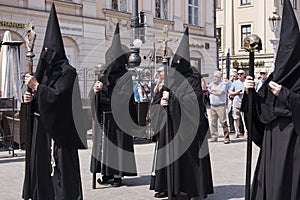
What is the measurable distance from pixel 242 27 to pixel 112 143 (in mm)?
38944

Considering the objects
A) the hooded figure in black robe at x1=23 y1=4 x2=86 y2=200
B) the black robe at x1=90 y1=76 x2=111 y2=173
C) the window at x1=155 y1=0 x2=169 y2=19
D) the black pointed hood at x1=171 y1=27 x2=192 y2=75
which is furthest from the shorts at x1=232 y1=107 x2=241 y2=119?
the window at x1=155 y1=0 x2=169 y2=19

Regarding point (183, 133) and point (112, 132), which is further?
point (112, 132)

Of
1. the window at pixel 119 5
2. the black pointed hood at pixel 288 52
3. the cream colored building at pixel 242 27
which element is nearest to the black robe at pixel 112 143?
the black pointed hood at pixel 288 52

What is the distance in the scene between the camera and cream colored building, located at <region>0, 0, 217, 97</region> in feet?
67.7

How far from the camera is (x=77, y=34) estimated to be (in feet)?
75.7

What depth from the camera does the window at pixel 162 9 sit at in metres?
28.7

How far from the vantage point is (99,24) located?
80.1 ft

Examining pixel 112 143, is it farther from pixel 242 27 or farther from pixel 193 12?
pixel 242 27

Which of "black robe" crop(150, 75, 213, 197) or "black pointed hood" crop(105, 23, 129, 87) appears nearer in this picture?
"black robe" crop(150, 75, 213, 197)

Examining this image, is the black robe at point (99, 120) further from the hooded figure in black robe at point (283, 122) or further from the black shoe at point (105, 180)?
the hooded figure in black robe at point (283, 122)

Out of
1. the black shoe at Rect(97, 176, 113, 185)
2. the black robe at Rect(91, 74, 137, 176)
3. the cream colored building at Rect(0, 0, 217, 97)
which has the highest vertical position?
the cream colored building at Rect(0, 0, 217, 97)

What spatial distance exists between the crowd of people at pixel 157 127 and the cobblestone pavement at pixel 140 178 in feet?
1.01

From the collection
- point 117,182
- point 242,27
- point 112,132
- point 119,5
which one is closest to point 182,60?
point 112,132

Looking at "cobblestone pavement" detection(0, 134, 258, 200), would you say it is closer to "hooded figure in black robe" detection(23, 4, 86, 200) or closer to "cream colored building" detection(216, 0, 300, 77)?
"hooded figure in black robe" detection(23, 4, 86, 200)
